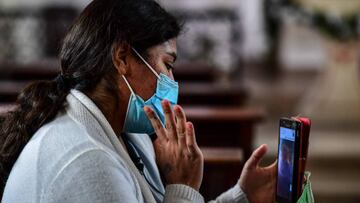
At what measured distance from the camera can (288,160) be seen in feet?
5.75

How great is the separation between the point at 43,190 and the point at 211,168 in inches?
69.5

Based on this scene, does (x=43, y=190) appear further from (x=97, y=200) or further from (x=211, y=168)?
(x=211, y=168)

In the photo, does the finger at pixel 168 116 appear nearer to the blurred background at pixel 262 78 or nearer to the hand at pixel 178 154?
the hand at pixel 178 154

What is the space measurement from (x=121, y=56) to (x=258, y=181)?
0.51 meters

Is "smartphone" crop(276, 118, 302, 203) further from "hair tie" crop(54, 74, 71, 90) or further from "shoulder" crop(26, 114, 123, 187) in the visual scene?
"hair tie" crop(54, 74, 71, 90)

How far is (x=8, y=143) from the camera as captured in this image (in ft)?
5.93

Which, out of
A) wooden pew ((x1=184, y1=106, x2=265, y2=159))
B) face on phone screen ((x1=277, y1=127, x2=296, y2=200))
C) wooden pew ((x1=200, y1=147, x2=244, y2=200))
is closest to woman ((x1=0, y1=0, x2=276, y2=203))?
face on phone screen ((x1=277, y1=127, x2=296, y2=200))

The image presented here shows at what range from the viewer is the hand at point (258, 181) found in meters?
2.03

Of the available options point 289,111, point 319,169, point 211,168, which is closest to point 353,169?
point 319,169

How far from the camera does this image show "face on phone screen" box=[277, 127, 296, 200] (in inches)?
68.0

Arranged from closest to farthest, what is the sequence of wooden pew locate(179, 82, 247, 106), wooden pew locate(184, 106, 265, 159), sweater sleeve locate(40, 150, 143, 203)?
1. sweater sleeve locate(40, 150, 143, 203)
2. wooden pew locate(184, 106, 265, 159)
3. wooden pew locate(179, 82, 247, 106)

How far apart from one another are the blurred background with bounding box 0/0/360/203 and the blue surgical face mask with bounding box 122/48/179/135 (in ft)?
0.60

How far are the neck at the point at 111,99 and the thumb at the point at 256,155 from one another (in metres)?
0.36

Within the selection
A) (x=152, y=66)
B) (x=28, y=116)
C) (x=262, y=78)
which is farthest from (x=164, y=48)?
(x=262, y=78)
